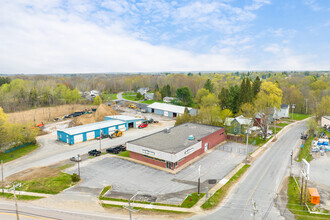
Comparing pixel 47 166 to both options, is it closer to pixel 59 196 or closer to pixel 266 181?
pixel 59 196

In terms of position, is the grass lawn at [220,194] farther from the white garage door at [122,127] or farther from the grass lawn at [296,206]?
the white garage door at [122,127]

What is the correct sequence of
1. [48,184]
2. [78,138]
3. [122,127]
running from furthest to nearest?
1. [122,127]
2. [78,138]
3. [48,184]

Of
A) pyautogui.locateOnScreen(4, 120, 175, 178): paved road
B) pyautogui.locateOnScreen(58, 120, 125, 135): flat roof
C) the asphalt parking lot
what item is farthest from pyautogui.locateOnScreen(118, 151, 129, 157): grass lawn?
pyautogui.locateOnScreen(58, 120, 125, 135): flat roof

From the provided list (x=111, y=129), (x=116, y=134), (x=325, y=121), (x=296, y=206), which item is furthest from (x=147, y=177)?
(x=325, y=121)

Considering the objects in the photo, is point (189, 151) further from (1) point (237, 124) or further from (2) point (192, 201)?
(1) point (237, 124)

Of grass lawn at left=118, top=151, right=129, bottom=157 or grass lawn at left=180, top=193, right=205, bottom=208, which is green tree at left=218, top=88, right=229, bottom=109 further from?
grass lawn at left=180, top=193, right=205, bottom=208
